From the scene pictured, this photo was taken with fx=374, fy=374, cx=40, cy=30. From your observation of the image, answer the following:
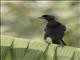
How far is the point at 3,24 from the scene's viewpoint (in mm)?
1961

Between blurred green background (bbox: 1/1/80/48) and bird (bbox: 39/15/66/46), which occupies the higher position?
bird (bbox: 39/15/66/46)

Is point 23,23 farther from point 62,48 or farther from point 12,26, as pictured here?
point 62,48

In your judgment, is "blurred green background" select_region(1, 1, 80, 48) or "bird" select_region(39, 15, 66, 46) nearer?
"bird" select_region(39, 15, 66, 46)

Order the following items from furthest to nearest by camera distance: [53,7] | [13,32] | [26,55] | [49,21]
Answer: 1. [53,7]
2. [13,32]
3. [49,21]
4. [26,55]

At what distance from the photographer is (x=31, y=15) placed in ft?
Answer: 6.36

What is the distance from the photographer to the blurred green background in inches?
71.6

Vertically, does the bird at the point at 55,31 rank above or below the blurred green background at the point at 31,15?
above

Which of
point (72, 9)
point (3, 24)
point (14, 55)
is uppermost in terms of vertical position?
point (14, 55)

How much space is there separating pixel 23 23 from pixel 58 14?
0.21 metres

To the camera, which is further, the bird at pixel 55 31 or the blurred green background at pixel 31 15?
the blurred green background at pixel 31 15

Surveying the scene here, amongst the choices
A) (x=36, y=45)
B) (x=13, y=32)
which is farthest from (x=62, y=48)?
(x=13, y=32)

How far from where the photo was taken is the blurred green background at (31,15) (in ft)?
5.97

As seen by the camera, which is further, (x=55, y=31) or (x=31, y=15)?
(x=31, y=15)

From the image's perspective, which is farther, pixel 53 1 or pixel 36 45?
pixel 53 1
